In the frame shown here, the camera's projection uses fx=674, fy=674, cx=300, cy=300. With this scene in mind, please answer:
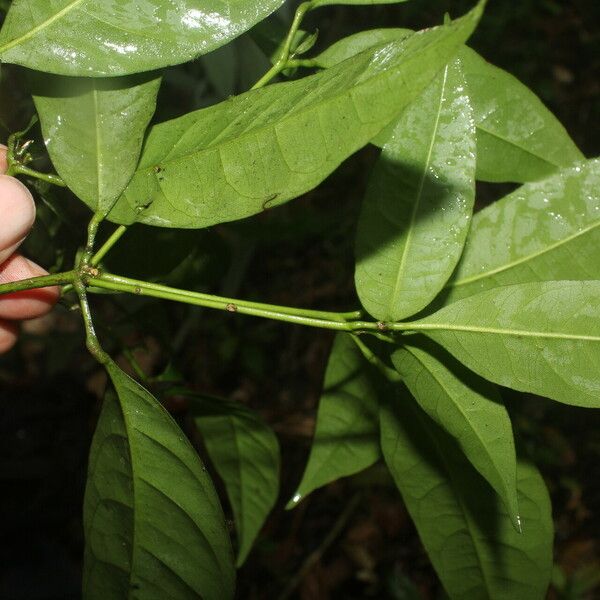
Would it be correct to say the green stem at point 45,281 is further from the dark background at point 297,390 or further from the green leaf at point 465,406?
the dark background at point 297,390

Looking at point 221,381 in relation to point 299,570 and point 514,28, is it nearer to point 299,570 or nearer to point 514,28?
point 299,570

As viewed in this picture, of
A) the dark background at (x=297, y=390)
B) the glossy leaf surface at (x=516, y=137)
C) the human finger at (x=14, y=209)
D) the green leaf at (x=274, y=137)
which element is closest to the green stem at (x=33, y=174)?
the human finger at (x=14, y=209)

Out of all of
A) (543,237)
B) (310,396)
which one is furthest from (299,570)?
(543,237)

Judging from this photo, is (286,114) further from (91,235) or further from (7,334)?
(7,334)

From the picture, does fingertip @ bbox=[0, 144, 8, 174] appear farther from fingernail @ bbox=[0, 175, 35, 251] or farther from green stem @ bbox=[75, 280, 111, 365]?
green stem @ bbox=[75, 280, 111, 365]

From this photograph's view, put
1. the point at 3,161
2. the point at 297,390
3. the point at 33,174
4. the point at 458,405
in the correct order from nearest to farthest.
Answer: the point at 458,405
the point at 33,174
the point at 3,161
the point at 297,390

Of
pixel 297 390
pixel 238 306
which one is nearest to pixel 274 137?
pixel 238 306

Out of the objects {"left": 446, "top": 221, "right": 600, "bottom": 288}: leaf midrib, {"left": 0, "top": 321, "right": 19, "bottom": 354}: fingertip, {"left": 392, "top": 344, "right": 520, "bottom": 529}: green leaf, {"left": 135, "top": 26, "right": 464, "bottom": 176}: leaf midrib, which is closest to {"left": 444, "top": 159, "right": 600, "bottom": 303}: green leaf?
{"left": 446, "top": 221, "right": 600, "bottom": 288}: leaf midrib
